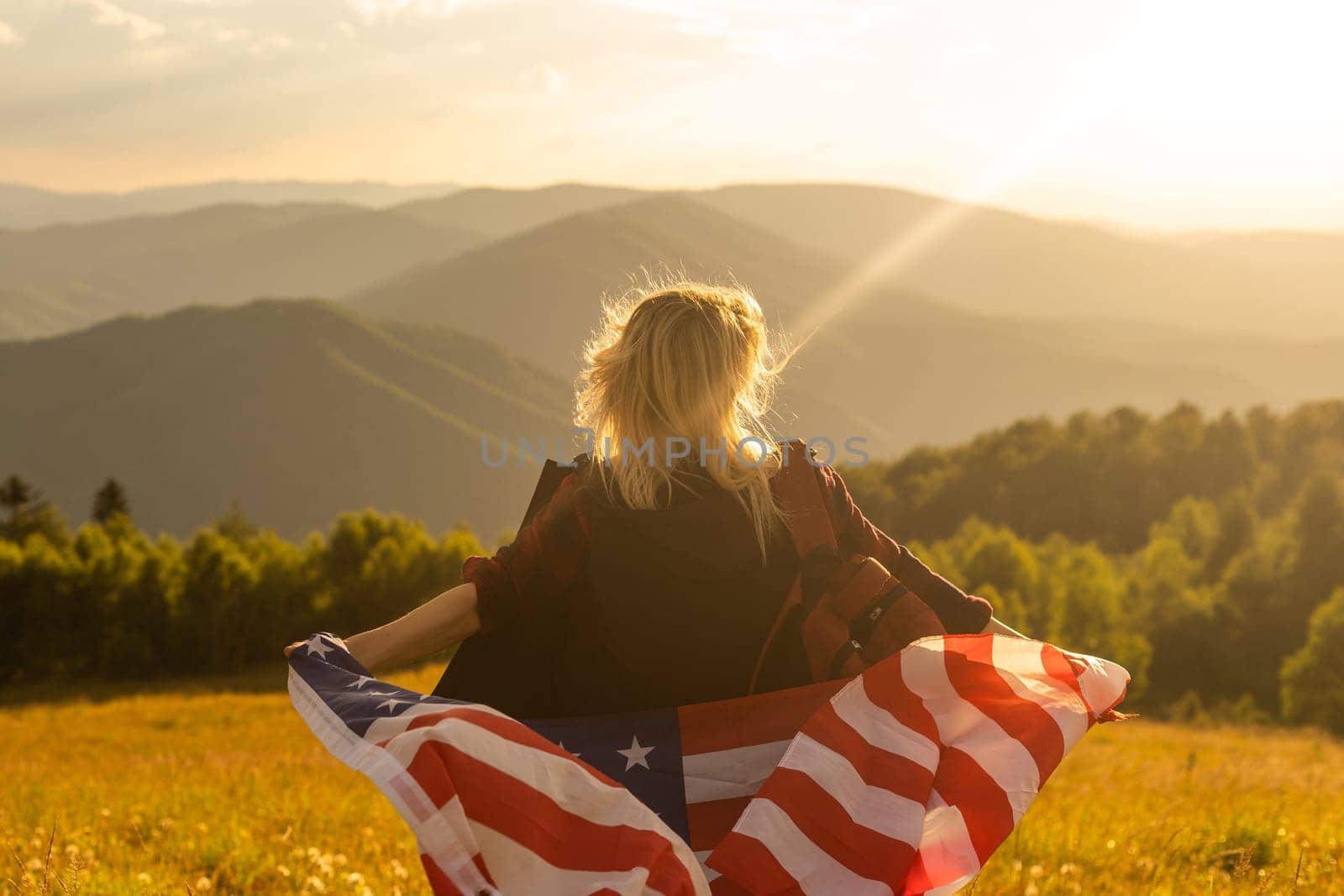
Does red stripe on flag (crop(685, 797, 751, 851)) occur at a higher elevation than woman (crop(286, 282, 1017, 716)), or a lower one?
lower

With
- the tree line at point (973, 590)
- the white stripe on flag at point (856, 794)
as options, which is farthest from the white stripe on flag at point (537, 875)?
the tree line at point (973, 590)

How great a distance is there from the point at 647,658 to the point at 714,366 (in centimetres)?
101

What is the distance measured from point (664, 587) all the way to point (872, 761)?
0.87 m

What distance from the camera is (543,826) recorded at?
2822 millimetres

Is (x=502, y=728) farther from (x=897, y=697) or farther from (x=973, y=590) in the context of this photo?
(x=973, y=590)

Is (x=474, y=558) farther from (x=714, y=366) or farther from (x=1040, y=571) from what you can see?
(x=1040, y=571)

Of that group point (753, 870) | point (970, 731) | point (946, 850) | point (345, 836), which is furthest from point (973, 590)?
point (753, 870)

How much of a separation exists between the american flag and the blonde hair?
0.67 m

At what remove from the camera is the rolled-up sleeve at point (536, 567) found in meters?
3.68

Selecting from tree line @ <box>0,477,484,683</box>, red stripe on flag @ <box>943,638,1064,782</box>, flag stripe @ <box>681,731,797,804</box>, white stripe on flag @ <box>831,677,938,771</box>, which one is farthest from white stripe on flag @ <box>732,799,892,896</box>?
tree line @ <box>0,477,484,683</box>

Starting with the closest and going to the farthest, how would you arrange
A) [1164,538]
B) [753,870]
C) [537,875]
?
[537,875] → [753,870] → [1164,538]

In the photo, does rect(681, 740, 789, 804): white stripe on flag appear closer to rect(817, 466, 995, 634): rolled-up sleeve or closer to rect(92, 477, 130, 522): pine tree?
rect(817, 466, 995, 634): rolled-up sleeve

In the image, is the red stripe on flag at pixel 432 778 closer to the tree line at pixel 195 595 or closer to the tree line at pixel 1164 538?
the tree line at pixel 195 595

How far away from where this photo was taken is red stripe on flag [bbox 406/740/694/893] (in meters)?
2.75
